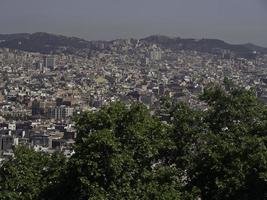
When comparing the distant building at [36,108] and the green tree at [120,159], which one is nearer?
the green tree at [120,159]

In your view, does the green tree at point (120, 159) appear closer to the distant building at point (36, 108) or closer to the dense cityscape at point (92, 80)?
the dense cityscape at point (92, 80)

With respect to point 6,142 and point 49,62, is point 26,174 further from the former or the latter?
point 49,62

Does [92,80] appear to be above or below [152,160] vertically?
below

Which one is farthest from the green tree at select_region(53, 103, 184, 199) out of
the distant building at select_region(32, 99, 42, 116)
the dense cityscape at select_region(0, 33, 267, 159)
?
the distant building at select_region(32, 99, 42, 116)

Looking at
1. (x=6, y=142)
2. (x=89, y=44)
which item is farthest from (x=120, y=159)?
(x=89, y=44)

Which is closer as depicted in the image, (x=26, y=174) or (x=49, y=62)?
(x=26, y=174)

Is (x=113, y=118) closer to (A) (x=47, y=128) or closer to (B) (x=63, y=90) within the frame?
(A) (x=47, y=128)

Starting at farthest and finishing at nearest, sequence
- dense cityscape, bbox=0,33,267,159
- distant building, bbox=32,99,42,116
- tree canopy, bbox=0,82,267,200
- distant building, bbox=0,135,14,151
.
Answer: distant building, bbox=32,99,42,116 → dense cityscape, bbox=0,33,267,159 → distant building, bbox=0,135,14,151 → tree canopy, bbox=0,82,267,200

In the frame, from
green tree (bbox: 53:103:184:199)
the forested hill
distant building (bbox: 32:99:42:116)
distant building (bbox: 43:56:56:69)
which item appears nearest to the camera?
green tree (bbox: 53:103:184:199)

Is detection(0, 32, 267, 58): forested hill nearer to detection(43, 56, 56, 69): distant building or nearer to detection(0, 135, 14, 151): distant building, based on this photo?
detection(43, 56, 56, 69): distant building

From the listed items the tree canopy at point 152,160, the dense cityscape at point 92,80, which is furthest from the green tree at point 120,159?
the dense cityscape at point 92,80
